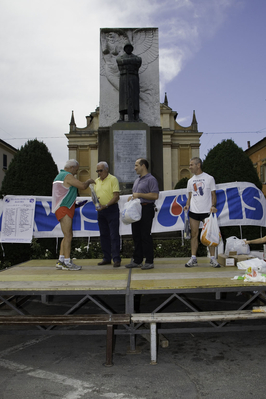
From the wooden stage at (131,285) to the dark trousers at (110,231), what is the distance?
28cm

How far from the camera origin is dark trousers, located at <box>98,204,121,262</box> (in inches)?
234

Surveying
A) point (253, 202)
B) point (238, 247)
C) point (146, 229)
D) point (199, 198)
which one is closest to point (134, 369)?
point (146, 229)

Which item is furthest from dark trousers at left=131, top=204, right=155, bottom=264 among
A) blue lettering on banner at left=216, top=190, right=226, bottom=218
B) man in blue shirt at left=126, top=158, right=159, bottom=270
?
blue lettering on banner at left=216, top=190, right=226, bottom=218

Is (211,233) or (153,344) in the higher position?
(211,233)

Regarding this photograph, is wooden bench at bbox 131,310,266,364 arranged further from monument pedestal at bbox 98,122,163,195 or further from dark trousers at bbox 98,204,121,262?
monument pedestal at bbox 98,122,163,195

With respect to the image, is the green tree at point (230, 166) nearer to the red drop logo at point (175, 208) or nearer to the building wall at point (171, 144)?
the red drop logo at point (175, 208)

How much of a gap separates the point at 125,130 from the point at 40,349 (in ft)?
22.8

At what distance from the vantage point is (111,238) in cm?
596

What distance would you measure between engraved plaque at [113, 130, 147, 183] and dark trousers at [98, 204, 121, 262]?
3.77 metres

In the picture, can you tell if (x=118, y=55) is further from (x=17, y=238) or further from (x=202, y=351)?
(x=202, y=351)

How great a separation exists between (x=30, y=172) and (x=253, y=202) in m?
5.52

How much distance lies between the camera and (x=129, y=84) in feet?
34.7

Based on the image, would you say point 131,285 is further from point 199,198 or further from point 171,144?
point 171,144

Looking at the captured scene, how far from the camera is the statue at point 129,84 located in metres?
10.5
